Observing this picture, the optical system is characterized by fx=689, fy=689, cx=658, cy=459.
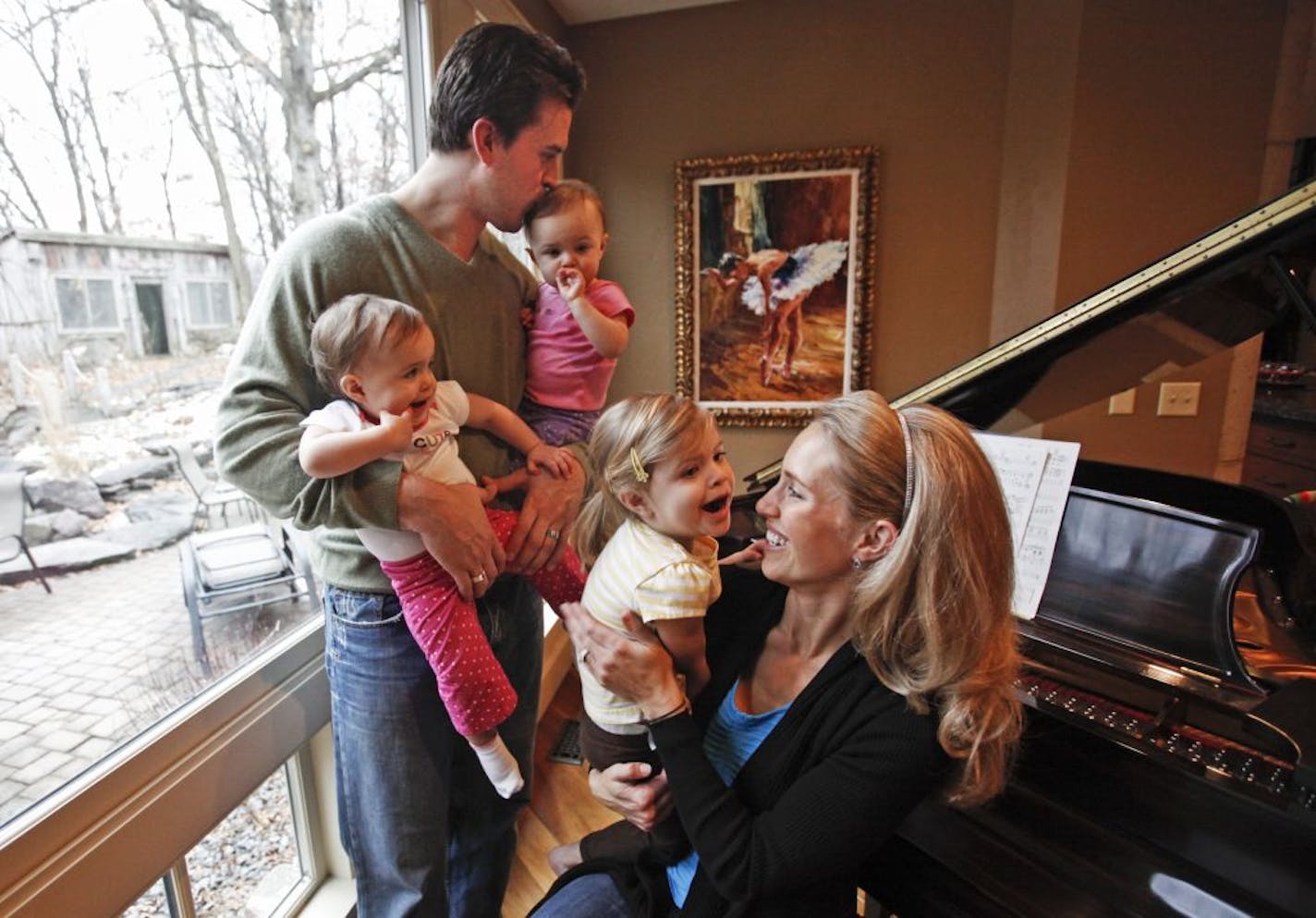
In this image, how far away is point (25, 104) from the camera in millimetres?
1021

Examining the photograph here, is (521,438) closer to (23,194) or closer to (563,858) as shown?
(23,194)

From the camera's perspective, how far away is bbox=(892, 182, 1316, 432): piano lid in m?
0.96

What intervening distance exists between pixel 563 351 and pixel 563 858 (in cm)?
148

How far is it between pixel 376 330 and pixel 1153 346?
1503 millimetres

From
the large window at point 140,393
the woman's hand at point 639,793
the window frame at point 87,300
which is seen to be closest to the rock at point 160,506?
the large window at point 140,393

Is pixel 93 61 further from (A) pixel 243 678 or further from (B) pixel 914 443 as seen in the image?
(B) pixel 914 443

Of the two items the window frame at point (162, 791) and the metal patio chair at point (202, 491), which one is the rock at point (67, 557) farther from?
the window frame at point (162, 791)

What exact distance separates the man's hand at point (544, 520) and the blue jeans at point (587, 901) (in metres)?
0.52

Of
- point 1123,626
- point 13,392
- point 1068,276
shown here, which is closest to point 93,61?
point 13,392

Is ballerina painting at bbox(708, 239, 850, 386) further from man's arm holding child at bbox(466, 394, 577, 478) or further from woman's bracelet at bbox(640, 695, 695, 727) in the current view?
woman's bracelet at bbox(640, 695, 695, 727)

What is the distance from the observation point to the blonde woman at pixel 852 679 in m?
0.89

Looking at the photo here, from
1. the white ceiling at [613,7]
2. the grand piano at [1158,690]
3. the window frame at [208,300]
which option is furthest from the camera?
the white ceiling at [613,7]

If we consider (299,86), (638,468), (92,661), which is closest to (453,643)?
(638,468)

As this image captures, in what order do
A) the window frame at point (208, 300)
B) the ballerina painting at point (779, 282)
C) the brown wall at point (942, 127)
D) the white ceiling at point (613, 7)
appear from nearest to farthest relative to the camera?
the window frame at point (208, 300) < the brown wall at point (942, 127) < the white ceiling at point (613, 7) < the ballerina painting at point (779, 282)
